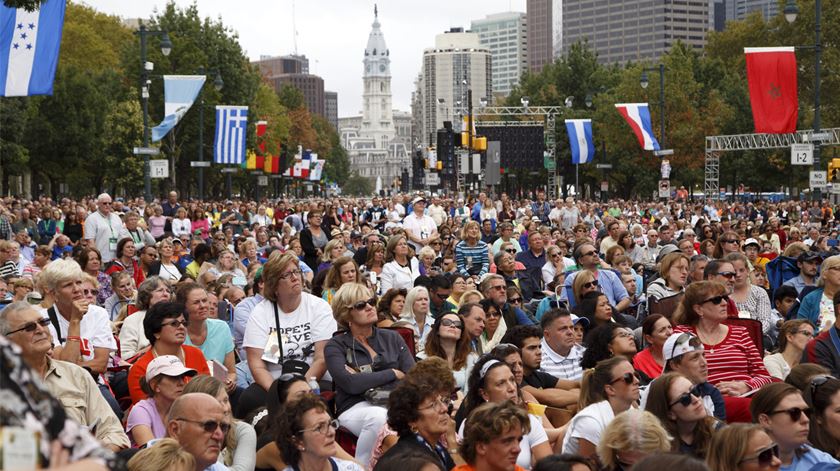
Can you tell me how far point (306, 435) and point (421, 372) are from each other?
3.07 ft

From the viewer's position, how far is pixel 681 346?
7113mm

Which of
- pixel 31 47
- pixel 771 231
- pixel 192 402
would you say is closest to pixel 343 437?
pixel 192 402

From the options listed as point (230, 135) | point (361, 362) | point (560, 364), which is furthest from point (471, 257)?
point (230, 135)

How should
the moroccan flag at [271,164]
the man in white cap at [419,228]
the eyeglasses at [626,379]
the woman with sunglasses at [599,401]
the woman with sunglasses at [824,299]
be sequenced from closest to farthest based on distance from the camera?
the woman with sunglasses at [599,401] → the eyeglasses at [626,379] → the woman with sunglasses at [824,299] → the man in white cap at [419,228] → the moroccan flag at [271,164]

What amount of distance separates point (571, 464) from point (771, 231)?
1832cm

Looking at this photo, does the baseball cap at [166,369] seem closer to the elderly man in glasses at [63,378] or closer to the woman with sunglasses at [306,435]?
the elderly man in glasses at [63,378]

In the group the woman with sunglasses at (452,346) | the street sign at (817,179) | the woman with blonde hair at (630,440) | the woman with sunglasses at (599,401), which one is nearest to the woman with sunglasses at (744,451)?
the woman with blonde hair at (630,440)

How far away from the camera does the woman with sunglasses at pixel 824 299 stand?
33.4ft

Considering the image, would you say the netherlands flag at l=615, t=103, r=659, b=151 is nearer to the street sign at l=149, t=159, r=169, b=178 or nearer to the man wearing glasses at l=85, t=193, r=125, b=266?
the street sign at l=149, t=159, r=169, b=178

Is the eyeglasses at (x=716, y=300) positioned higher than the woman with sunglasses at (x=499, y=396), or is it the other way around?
the eyeglasses at (x=716, y=300)

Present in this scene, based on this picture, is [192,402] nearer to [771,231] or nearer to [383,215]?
[771,231]

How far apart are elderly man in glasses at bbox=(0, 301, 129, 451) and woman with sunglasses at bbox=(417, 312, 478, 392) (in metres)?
2.86

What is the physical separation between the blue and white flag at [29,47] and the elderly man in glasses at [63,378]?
1303cm

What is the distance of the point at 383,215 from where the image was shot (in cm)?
3594
